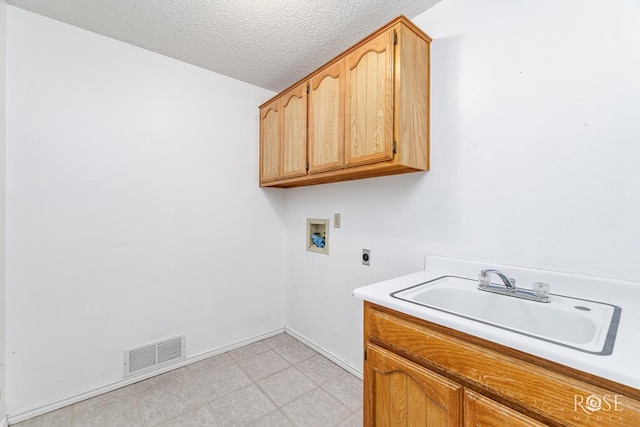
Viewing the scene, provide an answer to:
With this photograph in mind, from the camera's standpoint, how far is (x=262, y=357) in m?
2.25

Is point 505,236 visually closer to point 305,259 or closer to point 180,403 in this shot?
point 305,259

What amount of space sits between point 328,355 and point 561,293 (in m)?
1.67

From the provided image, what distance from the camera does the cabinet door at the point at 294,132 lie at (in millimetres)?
1994

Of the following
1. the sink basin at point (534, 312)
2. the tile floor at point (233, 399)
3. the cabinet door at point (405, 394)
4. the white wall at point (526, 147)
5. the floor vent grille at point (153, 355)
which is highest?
the white wall at point (526, 147)

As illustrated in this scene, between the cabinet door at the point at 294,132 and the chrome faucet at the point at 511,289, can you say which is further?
the cabinet door at the point at 294,132

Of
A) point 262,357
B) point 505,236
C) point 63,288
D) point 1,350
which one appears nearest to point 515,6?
point 505,236

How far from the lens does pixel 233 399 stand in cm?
174

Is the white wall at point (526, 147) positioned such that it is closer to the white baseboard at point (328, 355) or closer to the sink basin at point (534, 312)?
the sink basin at point (534, 312)

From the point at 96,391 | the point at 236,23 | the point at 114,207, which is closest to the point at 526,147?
the point at 236,23

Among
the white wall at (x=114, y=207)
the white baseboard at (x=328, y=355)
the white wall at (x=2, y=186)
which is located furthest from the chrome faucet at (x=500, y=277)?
the white wall at (x=2, y=186)

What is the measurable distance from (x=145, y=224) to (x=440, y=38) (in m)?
2.31

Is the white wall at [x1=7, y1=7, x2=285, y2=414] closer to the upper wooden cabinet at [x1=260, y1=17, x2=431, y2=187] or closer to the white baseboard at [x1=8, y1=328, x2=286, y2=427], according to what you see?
the white baseboard at [x1=8, y1=328, x2=286, y2=427]

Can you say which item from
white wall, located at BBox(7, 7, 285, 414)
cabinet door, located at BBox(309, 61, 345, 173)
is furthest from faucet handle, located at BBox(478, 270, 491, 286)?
white wall, located at BBox(7, 7, 285, 414)

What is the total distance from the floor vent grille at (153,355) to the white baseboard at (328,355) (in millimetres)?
970
